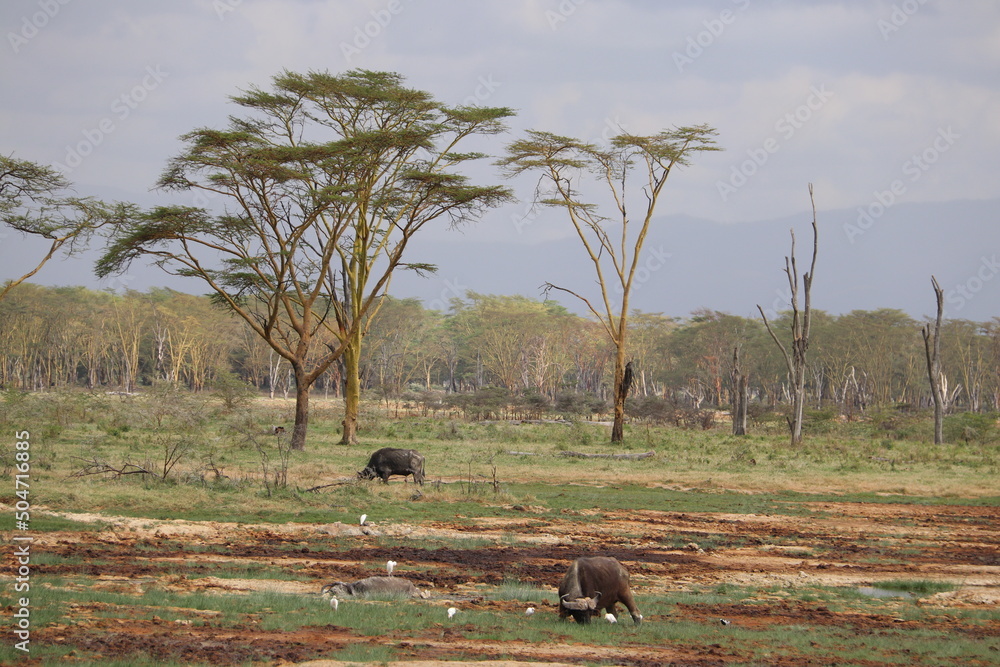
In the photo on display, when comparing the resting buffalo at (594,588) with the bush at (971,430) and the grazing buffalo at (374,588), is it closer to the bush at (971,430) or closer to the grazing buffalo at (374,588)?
the grazing buffalo at (374,588)

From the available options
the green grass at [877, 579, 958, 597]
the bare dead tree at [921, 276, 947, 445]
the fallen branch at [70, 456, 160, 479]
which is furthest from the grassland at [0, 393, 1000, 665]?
the bare dead tree at [921, 276, 947, 445]

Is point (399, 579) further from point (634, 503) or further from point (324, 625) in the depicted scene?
point (634, 503)

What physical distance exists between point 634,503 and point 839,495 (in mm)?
6138

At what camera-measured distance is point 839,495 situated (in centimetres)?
2214

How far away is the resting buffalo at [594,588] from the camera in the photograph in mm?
8969

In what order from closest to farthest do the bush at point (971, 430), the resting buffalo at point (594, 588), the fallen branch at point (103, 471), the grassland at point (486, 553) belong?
the grassland at point (486, 553)
the resting buffalo at point (594, 588)
the fallen branch at point (103, 471)
the bush at point (971, 430)

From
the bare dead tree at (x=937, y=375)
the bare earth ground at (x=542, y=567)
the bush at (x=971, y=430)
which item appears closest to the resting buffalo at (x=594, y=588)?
the bare earth ground at (x=542, y=567)

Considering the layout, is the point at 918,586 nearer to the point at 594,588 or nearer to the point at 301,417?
the point at 594,588

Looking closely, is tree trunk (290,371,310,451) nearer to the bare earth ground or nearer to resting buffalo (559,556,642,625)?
the bare earth ground

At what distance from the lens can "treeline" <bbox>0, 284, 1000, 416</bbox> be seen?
65.7 m

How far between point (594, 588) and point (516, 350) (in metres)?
67.3

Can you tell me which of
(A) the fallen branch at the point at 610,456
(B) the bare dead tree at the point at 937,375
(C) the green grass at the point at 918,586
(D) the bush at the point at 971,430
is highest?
(B) the bare dead tree at the point at 937,375

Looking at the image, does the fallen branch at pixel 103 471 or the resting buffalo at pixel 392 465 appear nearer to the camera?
the fallen branch at pixel 103 471

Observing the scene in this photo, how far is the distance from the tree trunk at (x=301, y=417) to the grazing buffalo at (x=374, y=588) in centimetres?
1664
